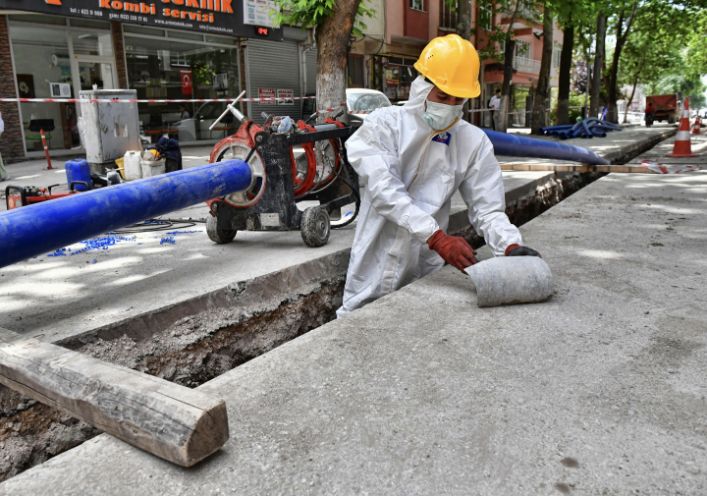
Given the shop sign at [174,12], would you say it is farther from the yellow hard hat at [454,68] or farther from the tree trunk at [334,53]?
Result: the yellow hard hat at [454,68]

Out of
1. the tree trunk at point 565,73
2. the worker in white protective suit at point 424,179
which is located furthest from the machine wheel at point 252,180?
the tree trunk at point 565,73

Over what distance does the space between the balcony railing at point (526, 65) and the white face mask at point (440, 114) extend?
3078 cm

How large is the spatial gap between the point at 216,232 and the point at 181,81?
12.6 m

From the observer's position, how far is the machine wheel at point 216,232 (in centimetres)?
452

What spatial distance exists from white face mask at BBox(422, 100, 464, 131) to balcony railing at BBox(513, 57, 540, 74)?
101 feet

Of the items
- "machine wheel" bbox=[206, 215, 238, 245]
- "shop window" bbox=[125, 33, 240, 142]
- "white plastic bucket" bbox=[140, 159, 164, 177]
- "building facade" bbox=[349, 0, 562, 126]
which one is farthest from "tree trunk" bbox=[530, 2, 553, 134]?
"machine wheel" bbox=[206, 215, 238, 245]

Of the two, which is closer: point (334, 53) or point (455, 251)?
point (455, 251)

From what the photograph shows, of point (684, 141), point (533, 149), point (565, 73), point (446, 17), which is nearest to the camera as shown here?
point (533, 149)

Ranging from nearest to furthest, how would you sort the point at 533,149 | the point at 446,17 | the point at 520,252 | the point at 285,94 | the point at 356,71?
the point at 520,252 → the point at 533,149 → the point at 285,94 → the point at 356,71 → the point at 446,17

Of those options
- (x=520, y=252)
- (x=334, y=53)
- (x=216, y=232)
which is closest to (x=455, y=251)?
(x=520, y=252)

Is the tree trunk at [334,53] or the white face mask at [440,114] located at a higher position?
the tree trunk at [334,53]

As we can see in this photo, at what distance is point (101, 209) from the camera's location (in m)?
3.08

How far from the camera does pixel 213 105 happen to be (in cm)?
A: 1639

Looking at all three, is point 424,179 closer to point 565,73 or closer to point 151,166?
point 151,166
